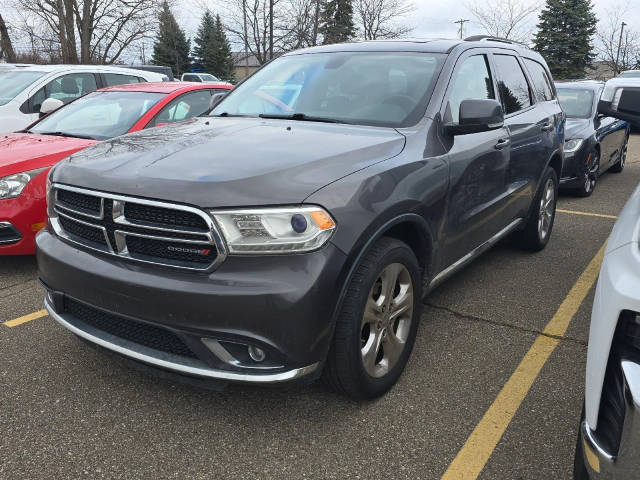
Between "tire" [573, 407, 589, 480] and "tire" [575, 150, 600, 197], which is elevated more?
"tire" [573, 407, 589, 480]

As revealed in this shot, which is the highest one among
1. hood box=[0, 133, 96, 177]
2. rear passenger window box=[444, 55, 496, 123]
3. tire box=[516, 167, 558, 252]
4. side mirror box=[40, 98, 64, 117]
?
rear passenger window box=[444, 55, 496, 123]

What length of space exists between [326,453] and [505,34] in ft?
130

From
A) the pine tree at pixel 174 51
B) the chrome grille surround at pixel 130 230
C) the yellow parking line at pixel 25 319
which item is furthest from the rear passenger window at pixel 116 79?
the pine tree at pixel 174 51

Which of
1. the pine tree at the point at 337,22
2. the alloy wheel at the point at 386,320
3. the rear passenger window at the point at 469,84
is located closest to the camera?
the alloy wheel at the point at 386,320

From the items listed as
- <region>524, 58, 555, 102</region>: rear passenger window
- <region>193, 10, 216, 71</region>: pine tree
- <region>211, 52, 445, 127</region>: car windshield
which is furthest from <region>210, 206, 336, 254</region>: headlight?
<region>193, 10, 216, 71</region>: pine tree

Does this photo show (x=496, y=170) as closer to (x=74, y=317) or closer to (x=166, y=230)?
(x=166, y=230)

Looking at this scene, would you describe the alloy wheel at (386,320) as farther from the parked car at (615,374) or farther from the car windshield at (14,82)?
the car windshield at (14,82)

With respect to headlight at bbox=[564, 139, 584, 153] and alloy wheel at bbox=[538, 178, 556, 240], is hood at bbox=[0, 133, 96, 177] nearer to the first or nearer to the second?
alloy wheel at bbox=[538, 178, 556, 240]

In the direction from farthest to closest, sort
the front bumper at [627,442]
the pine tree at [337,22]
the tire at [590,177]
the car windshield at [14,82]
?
the pine tree at [337,22], the tire at [590,177], the car windshield at [14,82], the front bumper at [627,442]

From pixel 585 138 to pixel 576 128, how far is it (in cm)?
21

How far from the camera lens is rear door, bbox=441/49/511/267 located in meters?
3.27

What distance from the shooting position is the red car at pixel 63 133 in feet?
14.3

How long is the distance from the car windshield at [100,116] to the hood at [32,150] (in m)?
0.26

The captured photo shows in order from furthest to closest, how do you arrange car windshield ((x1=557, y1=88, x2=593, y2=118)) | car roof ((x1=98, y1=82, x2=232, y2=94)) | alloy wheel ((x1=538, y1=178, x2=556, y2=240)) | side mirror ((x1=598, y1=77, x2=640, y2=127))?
1. car windshield ((x1=557, y1=88, x2=593, y2=118))
2. car roof ((x1=98, y1=82, x2=232, y2=94))
3. alloy wheel ((x1=538, y1=178, x2=556, y2=240))
4. side mirror ((x1=598, y1=77, x2=640, y2=127))
